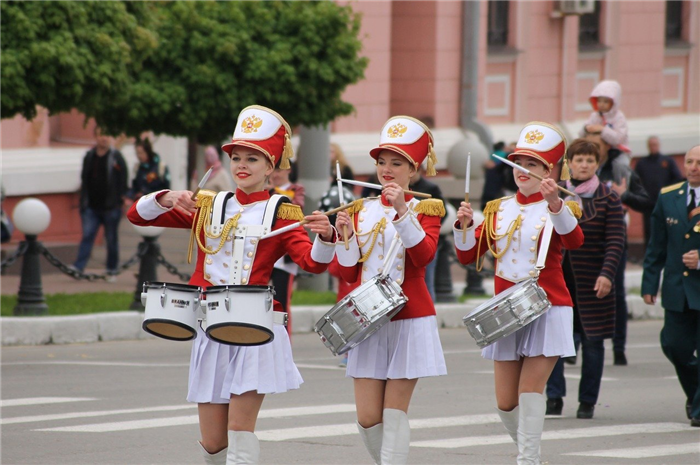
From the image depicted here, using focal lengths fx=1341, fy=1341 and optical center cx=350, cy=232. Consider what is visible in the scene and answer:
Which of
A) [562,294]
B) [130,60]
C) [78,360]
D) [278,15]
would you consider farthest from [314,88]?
[562,294]

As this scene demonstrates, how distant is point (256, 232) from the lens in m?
6.58

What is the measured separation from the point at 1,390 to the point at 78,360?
1785 millimetres

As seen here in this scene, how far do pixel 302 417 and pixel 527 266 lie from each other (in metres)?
2.67

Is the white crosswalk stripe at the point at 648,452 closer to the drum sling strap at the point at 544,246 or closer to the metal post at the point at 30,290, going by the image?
the drum sling strap at the point at 544,246

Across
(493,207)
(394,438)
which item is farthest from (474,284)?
(394,438)

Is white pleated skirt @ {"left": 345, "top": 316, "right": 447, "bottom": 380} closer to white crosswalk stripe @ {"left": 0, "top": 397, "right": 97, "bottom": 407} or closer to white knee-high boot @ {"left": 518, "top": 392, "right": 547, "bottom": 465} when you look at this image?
white knee-high boot @ {"left": 518, "top": 392, "right": 547, "bottom": 465}

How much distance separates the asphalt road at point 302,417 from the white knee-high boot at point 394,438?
1435 mm

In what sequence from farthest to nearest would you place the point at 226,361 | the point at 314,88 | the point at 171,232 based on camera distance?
the point at 171,232 < the point at 314,88 < the point at 226,361

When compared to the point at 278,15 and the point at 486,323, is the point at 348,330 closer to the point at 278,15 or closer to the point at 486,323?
the point at 486,323

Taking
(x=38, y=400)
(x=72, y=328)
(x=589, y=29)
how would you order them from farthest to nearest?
(x=589, y=29)
(x=72, y=328)
(x=38, y=400)

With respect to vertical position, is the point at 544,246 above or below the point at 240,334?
above

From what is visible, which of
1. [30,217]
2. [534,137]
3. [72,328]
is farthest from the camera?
[30,217]

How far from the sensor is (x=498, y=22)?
28.0 metres

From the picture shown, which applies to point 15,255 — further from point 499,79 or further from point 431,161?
point 499,79
